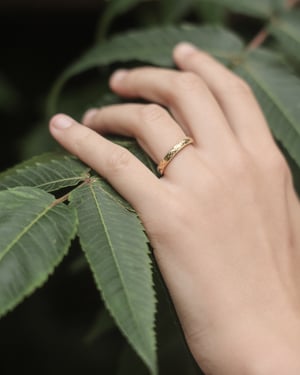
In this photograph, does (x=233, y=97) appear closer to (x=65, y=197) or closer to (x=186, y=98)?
(x=186, y=98)

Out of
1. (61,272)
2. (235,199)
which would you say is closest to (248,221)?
(235,199)

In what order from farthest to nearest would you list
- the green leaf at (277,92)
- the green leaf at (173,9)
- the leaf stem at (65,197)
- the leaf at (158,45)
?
the green leaf at (173,9), the leaf at (158,45), the green leaf at (277,92), the leaf stem at (65,197)

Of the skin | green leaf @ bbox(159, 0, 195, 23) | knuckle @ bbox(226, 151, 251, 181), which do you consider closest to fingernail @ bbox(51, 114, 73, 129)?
the skin

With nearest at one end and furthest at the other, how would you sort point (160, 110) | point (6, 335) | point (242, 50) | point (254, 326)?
point (254, 326) → point (160, 110) → point (242, 50) → point (6, 335)

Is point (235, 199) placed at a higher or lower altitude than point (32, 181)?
lower

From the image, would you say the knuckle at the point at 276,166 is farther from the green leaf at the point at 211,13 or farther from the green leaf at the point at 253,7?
the green leaf at the point at 211,13

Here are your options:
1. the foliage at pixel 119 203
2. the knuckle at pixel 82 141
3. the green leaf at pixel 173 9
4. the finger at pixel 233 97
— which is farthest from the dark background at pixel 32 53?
the knuckle at pixel 82 141

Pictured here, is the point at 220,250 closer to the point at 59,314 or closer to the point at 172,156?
the point at 172,156
